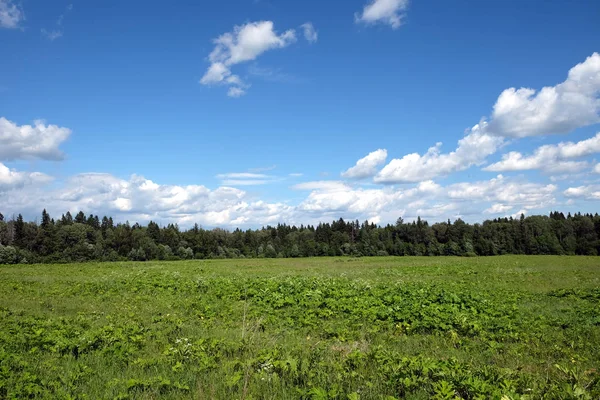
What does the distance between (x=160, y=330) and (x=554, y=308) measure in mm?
14910

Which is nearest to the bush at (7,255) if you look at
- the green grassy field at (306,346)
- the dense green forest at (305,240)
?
the dense green forest at (305,240)

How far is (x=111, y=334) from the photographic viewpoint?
10148 mm

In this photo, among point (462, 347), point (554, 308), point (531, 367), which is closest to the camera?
point (531, 367)

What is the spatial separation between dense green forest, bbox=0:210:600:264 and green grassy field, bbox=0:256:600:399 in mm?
77986

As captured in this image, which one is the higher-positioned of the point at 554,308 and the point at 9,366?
the point at 9,366

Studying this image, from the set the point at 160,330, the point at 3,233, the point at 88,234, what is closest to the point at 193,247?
the point at 88,234

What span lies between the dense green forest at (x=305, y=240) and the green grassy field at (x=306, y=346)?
256 ft

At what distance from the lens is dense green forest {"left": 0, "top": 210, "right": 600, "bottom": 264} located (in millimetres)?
88562

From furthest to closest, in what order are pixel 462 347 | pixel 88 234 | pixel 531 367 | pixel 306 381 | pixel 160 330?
pixel 88 234, pixel 160 330, pixel 462 347, pixel 531 367, pixel 306 381

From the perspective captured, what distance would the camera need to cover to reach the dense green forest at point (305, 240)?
3487 inches

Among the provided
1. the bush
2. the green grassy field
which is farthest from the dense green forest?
the green grassy field

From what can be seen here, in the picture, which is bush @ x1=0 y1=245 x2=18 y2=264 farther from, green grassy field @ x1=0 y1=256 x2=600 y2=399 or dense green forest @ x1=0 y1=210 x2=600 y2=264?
green grassy field @ x1=0 y1=256 x2=600 y2=399

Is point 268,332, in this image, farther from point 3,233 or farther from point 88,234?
point 3,233

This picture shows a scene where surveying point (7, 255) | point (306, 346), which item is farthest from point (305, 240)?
point (306, 346)
